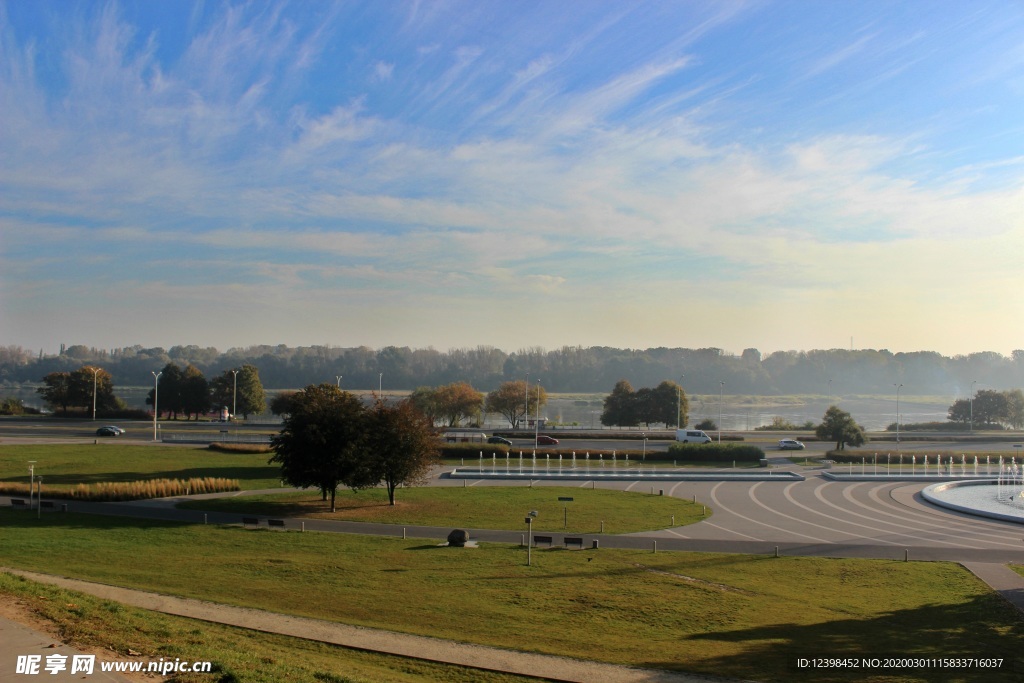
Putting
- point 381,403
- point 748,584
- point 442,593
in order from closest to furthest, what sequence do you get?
point 442,593
point 748,584
point 381,403

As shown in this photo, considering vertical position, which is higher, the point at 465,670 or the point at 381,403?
the point at 381,403

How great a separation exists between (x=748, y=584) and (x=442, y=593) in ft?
29.1

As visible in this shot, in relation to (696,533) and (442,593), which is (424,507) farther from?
(442,593)

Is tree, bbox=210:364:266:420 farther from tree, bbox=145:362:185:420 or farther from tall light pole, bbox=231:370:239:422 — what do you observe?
tree, bbox=145:362:185:420

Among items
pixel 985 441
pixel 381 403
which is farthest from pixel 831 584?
pixel 985 441

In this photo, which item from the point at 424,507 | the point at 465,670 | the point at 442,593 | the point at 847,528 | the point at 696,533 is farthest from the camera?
the point at 424,507

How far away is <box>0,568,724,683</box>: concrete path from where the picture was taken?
14102mm

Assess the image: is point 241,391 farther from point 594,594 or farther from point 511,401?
point 594,594

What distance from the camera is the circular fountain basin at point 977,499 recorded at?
35.7m

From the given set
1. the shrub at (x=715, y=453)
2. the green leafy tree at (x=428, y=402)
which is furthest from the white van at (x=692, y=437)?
the green leafy tree at (x=428, y=402)

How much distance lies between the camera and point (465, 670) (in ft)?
46.0

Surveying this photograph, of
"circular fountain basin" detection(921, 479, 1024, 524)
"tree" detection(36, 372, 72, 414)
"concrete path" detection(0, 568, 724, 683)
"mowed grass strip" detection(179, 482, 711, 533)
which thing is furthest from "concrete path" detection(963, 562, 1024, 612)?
"tree" detection(36, 372, 72, 414)

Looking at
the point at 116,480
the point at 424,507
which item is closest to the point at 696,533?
the point at 424,507

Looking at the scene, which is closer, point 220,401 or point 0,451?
point 0,451
